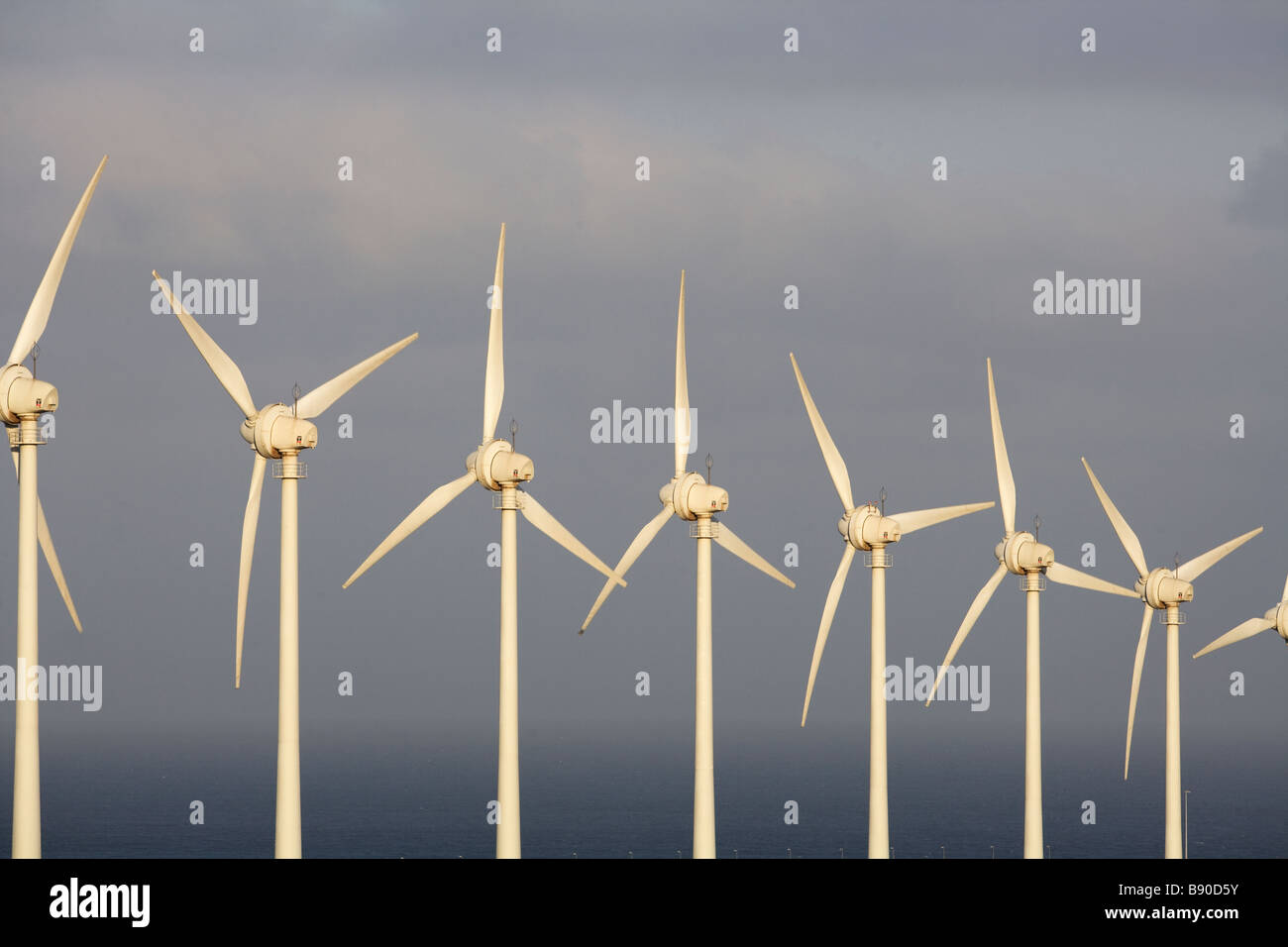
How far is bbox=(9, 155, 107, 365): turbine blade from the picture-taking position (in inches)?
1940

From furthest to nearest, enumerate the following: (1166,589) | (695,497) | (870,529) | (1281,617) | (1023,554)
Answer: (1281,617), (1166,589), (1023,554), (870,529), (695,497)

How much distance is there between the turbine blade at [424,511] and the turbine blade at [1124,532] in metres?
26.5

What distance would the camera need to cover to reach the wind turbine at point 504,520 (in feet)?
178

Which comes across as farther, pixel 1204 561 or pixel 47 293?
pixel 1204 561

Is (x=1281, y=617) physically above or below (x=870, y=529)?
below

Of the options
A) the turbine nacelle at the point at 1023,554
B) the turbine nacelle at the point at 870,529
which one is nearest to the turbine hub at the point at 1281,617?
the turbine nacelle at the point at 1023,554

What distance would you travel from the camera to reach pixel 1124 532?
244 ft

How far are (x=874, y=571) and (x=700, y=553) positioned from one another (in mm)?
8730

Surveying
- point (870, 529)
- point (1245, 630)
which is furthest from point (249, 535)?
point (1245, 630)

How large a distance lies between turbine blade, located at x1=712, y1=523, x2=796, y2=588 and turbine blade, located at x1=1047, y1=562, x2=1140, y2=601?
1398 cm

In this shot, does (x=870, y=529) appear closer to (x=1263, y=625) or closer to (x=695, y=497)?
(x=695, y=497)

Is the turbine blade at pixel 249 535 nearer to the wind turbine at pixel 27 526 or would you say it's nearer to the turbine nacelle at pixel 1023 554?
the wind turbine at pixel 27 526
